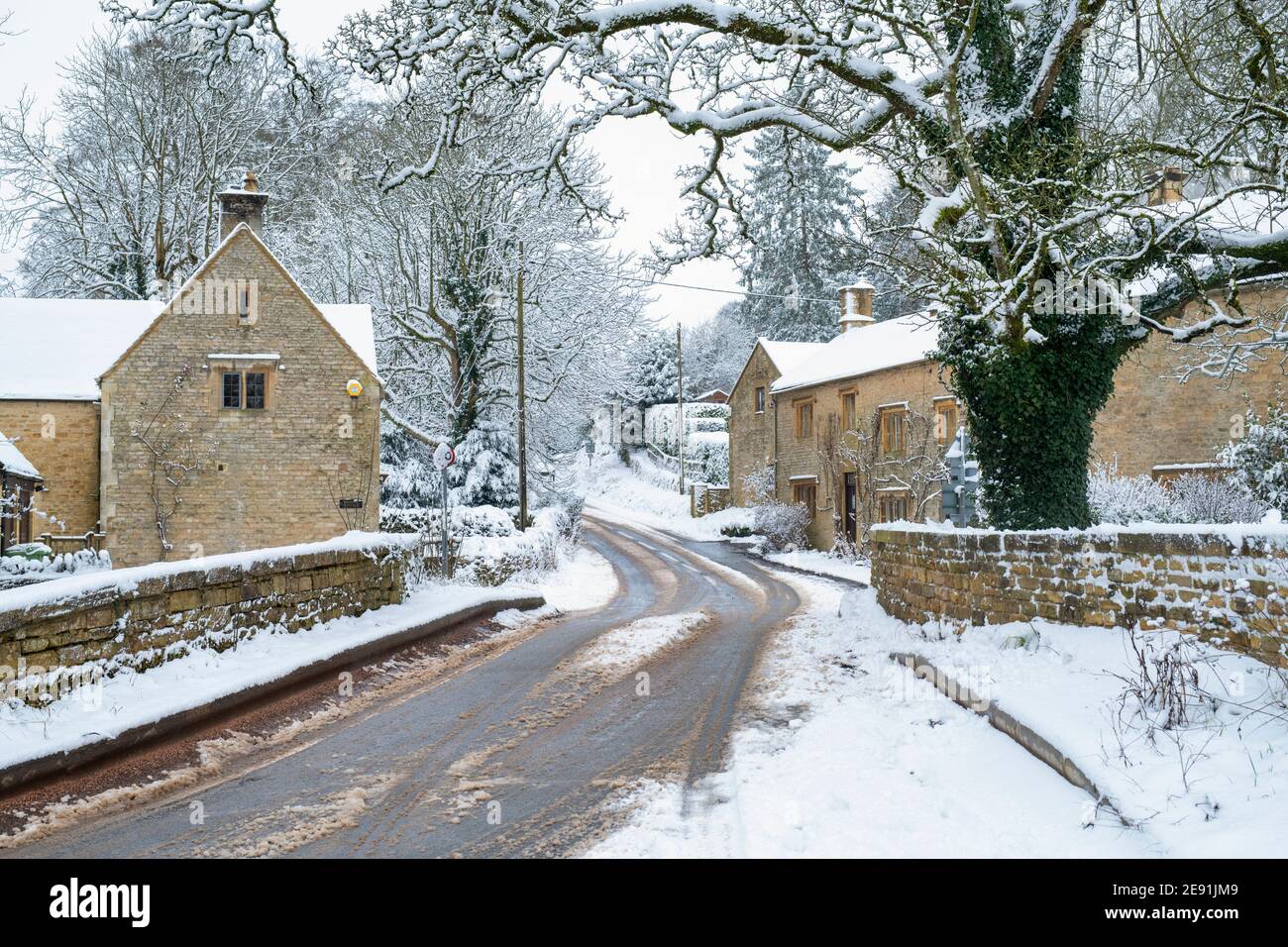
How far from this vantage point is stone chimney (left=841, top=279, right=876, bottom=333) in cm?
3872

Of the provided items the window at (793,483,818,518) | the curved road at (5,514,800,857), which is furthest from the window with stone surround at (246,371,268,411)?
the window at (793,483,818,518)

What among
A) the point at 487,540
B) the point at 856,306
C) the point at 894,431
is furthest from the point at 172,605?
the point at 856,306

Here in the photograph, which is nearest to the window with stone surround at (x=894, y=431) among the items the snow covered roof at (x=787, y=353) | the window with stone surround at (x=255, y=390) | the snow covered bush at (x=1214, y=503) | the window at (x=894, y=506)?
the window at (x=894, y=506)

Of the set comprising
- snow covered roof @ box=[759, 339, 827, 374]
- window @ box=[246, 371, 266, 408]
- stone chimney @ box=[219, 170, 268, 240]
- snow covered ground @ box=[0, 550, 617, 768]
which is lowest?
snow covered ground @ box=[0, 550, 617, 768]

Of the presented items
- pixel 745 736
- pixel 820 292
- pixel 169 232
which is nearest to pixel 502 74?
pixel 745 736

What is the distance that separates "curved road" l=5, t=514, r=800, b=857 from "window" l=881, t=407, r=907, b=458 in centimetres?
1961

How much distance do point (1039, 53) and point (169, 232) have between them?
31.6 m

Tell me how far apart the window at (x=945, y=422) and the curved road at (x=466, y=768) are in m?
17.8

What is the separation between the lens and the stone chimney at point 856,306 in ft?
127

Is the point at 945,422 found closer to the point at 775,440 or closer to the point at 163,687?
the point at 775,440

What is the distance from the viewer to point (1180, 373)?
21344 millimetres

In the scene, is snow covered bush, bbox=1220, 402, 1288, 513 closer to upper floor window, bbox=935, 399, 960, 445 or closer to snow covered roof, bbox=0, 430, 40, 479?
upper floor window, bbox=935, 399, 960, 445

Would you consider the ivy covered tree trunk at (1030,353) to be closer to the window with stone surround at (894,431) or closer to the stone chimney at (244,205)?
the window with stone surround at (894,431)
